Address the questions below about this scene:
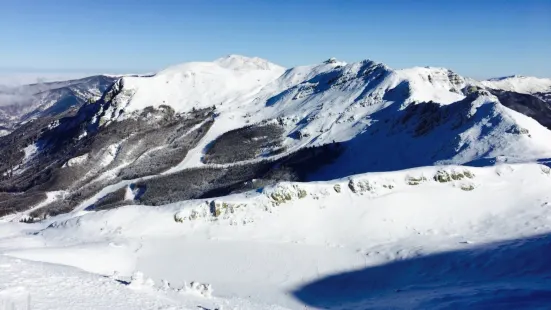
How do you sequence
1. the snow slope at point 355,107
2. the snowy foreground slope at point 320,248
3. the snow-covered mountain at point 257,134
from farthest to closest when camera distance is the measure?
the snow-covered mountain at point 257,134 < the snow slope at point 355,107 < the snowy foreground slope at point 320,248

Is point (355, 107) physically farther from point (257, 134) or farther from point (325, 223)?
point (325, 223)

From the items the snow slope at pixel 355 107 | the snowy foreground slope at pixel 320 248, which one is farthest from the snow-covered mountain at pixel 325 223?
the snow slope at pixel 355 107

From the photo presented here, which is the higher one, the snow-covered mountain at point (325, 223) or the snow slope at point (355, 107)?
the snow slope at point (355, 107)

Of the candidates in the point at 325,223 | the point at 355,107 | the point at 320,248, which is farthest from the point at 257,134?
the point at 320,248

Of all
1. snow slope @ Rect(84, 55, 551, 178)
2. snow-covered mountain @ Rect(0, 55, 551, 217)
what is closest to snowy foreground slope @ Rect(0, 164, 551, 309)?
snow-covered mountain @ Rect(0, 55, 551, 217)

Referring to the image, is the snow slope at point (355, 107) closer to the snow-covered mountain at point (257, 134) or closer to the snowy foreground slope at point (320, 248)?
the snow-covered mountain at point (257, 134)

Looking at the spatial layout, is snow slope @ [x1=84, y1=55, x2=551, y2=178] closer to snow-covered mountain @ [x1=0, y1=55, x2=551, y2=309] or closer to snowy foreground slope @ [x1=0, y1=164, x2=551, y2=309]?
snow-covered mountain @ [x1=0, y1=55, x2=551, y2=309]

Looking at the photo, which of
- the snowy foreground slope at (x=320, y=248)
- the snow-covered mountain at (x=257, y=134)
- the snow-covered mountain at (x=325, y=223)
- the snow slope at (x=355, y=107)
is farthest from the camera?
the snow-covered mountain at (x=257, y=134)
